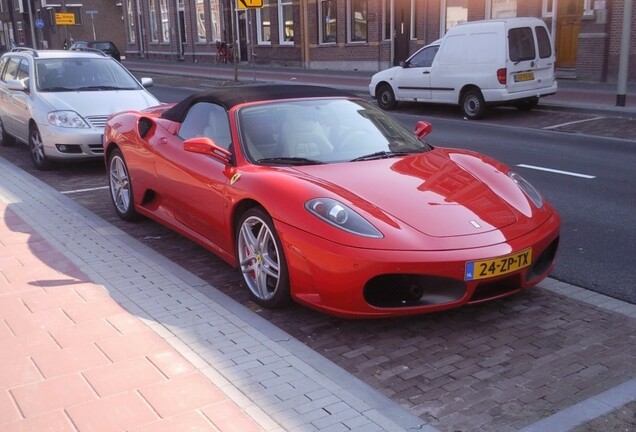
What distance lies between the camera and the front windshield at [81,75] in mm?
10234

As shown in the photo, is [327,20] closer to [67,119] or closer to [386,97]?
[386,97]

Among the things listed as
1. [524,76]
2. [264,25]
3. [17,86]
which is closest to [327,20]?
[264,25]

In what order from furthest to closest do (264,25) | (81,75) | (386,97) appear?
(264,25), (386,97), (81,75)

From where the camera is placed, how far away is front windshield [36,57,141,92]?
1023 centimetres

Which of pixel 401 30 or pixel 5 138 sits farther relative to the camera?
pixel 401 30

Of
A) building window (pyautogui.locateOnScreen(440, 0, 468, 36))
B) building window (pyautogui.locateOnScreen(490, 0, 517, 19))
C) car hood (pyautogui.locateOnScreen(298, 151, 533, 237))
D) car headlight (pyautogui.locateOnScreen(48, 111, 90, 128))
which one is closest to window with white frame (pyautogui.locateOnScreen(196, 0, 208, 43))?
building window (pyautogui.locateOnScreen(440, 0, 468, 36))

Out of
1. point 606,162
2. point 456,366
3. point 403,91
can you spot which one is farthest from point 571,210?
point 403,91

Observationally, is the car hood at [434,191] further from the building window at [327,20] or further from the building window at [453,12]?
the building window at [327,20]

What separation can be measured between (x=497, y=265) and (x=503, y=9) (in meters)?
21.0

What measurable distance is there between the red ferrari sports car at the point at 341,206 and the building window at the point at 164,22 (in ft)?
144

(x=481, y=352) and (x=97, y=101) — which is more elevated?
(x=97, y=101)

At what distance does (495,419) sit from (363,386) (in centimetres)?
71

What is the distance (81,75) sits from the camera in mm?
10461

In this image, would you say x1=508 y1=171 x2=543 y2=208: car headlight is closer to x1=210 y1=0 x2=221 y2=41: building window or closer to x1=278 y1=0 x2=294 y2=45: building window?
x1=278 y1=0 x2=294 y2=45: building window
